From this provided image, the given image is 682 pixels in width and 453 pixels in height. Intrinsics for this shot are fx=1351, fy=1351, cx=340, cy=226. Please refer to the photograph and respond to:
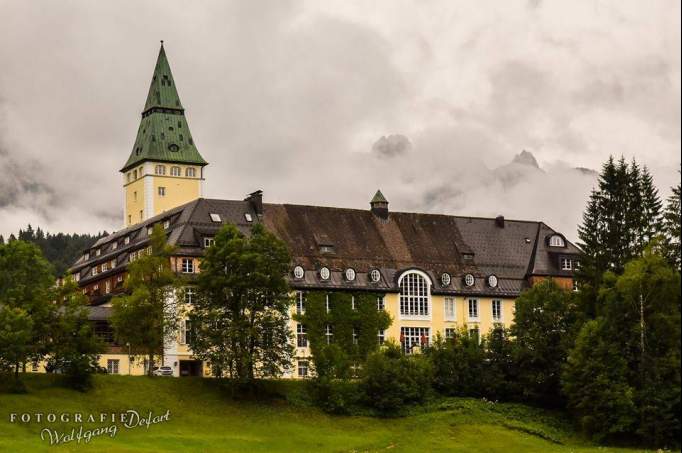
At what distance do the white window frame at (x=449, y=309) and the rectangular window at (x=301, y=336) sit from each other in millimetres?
13722

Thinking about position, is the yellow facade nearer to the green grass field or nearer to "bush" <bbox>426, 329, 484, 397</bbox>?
the green grass field

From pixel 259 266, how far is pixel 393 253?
25.6 meters

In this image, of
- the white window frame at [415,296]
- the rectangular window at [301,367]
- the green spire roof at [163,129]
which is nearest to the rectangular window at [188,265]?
the rectangular window at [301,367]

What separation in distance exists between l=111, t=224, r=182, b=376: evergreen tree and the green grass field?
136 inches

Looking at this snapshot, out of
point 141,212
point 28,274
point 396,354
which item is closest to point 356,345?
point 396,354

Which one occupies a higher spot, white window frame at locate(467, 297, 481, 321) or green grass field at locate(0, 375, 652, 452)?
white window frame at locate(467, 297, 481, 321)

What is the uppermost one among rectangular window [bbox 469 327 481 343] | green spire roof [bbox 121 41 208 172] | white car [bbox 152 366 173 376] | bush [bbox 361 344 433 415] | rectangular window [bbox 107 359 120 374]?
green spire roof [bbox 121 41 208 172]

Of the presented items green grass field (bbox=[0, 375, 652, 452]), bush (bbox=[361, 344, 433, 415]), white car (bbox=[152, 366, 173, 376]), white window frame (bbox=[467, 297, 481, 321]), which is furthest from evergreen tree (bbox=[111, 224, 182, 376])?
white window frame (bbox=[467, 297, 481, 321])

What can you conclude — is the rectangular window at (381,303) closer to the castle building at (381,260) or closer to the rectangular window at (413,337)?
the castle building at (381,260)

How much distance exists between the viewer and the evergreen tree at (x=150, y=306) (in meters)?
96.7

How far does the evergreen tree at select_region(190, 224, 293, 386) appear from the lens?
94000 millimetres

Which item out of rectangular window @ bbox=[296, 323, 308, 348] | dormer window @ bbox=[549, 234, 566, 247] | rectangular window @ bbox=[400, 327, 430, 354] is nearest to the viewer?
rectangular window @ bbox=[296, 323, 308, 348]

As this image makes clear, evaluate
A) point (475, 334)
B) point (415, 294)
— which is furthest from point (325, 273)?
point (475, 334)

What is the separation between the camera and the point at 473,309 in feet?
388
